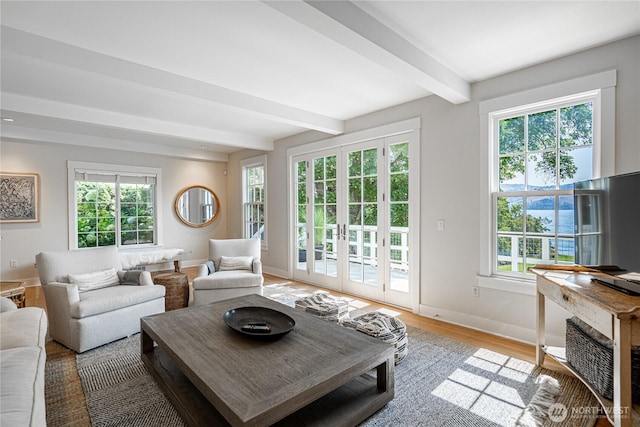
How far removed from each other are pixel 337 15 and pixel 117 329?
10.3 feet

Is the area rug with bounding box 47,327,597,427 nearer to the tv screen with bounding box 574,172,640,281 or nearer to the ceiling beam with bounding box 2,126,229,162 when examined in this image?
the tv screen with bounding box 574,172,640,281

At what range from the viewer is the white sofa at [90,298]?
2.65 m

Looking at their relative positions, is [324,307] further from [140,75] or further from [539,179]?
[140,75]

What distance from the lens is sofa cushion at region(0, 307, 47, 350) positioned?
5.98ft

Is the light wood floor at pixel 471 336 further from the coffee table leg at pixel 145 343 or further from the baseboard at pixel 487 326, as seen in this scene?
the coffee table leg at pixel 145 343

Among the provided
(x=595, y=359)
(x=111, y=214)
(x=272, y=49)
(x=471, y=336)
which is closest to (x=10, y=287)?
(x=111, y=214)

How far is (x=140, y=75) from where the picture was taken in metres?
2.78

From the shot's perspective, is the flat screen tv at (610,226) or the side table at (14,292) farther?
the side table at (14,292)

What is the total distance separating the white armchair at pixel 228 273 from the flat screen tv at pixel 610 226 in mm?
3153

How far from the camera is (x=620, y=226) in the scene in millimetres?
1897

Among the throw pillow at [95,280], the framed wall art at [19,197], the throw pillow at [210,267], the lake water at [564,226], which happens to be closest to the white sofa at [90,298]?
the throw pillow at [95,280]

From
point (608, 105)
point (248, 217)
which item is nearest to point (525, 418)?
point (608, 105)

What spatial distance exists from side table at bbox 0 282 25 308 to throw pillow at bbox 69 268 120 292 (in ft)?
2.08

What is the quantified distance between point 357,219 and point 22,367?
11.6 ft
